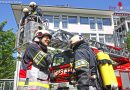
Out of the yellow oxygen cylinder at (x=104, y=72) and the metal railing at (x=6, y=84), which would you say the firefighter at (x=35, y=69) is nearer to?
the yellow oxygen cylinder at (x=104, y=72)

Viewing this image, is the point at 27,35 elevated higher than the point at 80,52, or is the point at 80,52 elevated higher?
the point at 27,35

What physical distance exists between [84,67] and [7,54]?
623 inches

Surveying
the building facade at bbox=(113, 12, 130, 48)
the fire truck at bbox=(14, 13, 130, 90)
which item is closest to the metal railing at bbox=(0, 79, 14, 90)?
the fire truck at bbox=(14, 13, 130, 90)

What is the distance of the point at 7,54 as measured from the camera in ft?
62.0

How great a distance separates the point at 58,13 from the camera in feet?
96.0

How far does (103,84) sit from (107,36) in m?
27.0

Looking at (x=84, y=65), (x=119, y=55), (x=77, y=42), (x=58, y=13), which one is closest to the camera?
(x=84, y=65)

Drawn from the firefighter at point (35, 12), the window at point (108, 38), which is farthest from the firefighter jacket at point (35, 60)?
the window at point (108, 38)

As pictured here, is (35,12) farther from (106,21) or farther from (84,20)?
(106,21)

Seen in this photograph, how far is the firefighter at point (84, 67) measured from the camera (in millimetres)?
3727

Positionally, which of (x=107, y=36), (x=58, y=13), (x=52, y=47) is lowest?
(x=52, y=47)

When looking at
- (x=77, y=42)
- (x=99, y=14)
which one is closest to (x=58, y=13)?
(x=99, y=14)

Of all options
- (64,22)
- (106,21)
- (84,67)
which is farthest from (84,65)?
(106,21)

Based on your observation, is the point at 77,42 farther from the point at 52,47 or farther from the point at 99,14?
the point at 99,14
